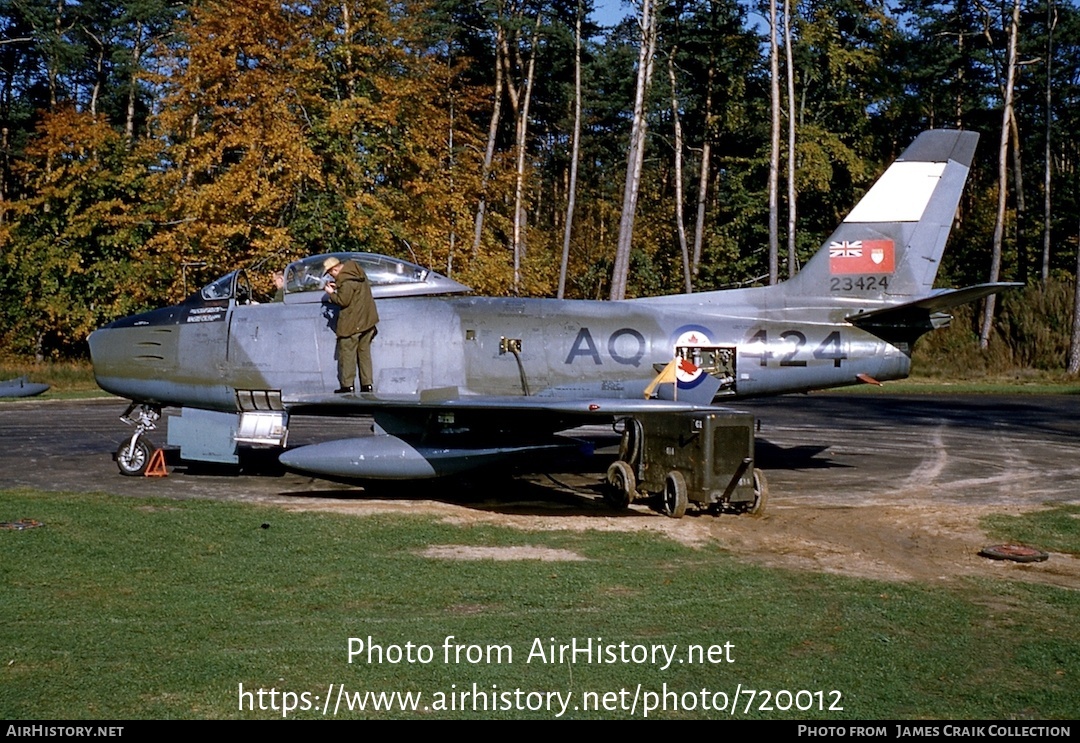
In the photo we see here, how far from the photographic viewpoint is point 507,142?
59.4 metres

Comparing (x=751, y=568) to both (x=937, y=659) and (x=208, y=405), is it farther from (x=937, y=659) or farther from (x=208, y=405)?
(x=208, y=405)

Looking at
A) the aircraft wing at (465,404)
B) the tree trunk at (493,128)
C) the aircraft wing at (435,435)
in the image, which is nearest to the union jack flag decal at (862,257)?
the aircraft wing at (465,404)

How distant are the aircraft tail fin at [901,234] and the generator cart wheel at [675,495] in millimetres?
4755

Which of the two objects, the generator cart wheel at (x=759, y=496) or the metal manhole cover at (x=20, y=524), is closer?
the metal manhole cover at (x=20, y=524)

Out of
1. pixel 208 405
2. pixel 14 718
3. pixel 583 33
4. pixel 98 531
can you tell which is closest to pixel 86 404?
pixel 208 405

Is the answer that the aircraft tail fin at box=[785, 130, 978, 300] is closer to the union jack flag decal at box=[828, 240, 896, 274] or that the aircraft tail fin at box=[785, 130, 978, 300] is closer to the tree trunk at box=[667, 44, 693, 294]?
the union jack flag decal at box=[828, 240, 896, 274]

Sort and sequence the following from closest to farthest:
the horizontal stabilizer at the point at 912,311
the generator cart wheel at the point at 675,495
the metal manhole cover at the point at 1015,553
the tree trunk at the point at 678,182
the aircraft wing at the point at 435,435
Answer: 1. the metal manhole cover at the point at 1015,553
2. the generator cart wheel at the point at 675,495
3. the aircraft wing at the point at 435,435
4. the horizontal stabilizer at the point at 912,311
5. the tree trunk at the point at 678,182

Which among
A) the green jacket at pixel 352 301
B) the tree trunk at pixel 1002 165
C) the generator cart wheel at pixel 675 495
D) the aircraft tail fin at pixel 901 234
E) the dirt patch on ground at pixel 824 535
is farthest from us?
the tree trunk at pixel 1002 165

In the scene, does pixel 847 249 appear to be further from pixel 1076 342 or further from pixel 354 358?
pixel 1076 342

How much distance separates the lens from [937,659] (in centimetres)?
705

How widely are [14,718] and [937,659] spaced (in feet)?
18.8

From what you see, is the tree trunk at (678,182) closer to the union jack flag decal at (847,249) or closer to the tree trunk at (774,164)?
the tree trunk at (774,164)

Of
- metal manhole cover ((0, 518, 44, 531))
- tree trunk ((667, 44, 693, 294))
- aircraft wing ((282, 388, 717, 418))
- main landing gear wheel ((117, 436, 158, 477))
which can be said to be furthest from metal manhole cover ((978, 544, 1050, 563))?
tree trunk ((667, 44, 693, 294))

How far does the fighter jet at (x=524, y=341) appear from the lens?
592 inches
